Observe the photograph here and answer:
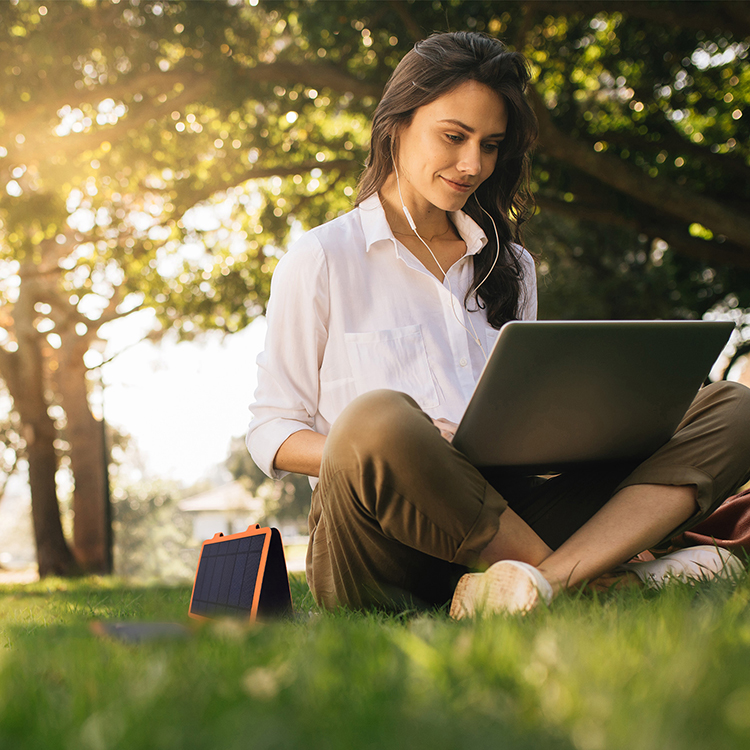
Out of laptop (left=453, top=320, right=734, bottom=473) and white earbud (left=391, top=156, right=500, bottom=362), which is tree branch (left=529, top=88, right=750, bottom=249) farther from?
laptop (left=453, top=320, right=734, bottom=473)

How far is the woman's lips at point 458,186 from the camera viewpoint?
9.07ft

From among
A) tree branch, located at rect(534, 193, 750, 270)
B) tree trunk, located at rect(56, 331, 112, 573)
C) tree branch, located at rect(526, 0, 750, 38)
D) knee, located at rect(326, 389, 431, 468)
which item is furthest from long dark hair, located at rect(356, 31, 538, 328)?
tree trunk, located at rect(56, 331, 112, 573)

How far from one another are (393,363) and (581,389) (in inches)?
30.4

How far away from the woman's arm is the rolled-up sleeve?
5 cm

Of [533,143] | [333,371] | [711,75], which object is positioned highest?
[711,75]

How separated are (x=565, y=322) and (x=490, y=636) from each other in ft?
2.59

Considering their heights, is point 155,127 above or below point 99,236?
Answer: above

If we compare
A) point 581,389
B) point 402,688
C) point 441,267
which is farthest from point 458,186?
point 402,688

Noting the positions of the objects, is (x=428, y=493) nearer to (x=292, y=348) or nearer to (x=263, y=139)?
(x=292, y=348)

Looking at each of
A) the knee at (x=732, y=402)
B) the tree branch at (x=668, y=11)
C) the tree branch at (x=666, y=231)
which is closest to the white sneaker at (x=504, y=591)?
the knee at (x=732, y=402)

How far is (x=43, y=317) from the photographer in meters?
13.7

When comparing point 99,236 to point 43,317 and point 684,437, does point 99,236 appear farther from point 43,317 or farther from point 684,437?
point 684,437

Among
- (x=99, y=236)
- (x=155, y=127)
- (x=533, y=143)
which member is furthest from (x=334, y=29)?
(x=533, y=143)

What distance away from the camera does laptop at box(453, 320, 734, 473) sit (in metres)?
1.78
